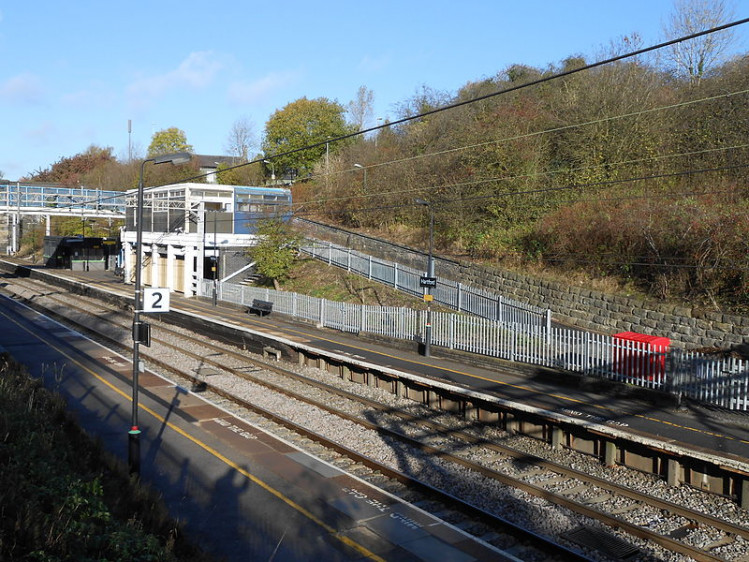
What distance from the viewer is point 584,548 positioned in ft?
29.1

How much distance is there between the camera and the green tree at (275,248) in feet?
131

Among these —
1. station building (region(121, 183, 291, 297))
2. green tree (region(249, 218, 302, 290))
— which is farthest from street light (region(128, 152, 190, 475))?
station building (region(121, 183, 291, 297))

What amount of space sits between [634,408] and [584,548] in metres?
7.58

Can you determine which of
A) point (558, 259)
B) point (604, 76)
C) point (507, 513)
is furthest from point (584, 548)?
point (604, 76)

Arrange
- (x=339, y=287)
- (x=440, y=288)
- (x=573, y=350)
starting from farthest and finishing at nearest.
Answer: (x=339, y=287), (x=440, y=288), (x=573, y=350)

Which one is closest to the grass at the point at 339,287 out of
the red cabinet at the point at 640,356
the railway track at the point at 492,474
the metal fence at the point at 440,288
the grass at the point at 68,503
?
the metal fence at the point at 440,288

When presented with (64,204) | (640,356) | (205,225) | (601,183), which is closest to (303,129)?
(64,204)

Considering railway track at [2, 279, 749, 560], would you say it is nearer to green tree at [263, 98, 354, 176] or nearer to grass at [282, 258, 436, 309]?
grass at [282, 258, 436, 309]

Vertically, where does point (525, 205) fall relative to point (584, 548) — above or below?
above

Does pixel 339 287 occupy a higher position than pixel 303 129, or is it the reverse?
pixel 303 129

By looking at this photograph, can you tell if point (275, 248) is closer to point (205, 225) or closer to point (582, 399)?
point (205, 225)

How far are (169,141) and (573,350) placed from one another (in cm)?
8063

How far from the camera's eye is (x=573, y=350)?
18656 millimetres

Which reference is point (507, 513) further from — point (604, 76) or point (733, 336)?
point (604, 76)
